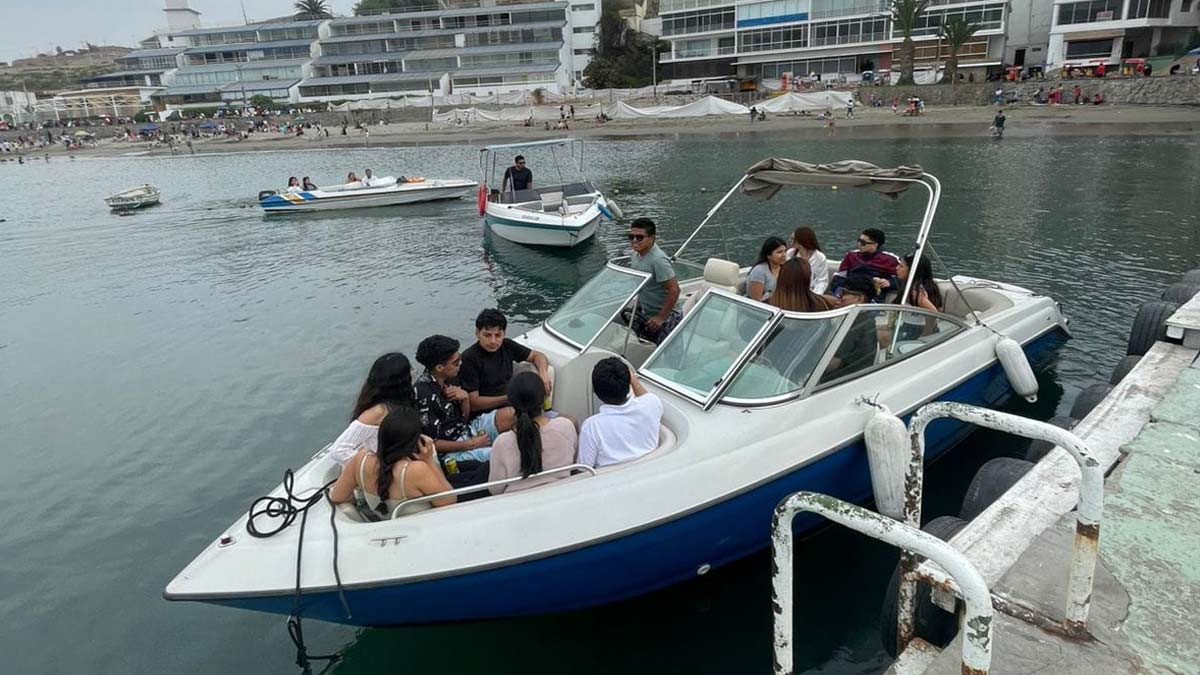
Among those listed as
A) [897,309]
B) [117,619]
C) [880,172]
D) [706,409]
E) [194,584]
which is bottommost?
[117,619]

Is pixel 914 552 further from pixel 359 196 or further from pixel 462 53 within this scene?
pixel 462 53

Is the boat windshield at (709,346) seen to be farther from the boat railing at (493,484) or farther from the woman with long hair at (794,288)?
the boat railing at (493,484)

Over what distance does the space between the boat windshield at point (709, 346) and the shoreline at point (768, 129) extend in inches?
1446

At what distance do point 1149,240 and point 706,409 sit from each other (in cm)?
1565

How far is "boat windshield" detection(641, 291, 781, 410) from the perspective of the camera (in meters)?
5.28

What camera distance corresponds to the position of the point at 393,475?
14.3 feet

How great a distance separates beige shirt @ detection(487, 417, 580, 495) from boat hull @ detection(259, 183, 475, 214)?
23.0m

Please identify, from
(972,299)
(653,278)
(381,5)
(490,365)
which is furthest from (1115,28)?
(381,5)

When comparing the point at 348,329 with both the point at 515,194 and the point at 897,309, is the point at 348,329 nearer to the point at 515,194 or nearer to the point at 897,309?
the point at 515,194

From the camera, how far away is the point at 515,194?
18859 mm

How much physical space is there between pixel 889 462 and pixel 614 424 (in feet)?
6.70

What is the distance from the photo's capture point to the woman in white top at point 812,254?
26.2 ft

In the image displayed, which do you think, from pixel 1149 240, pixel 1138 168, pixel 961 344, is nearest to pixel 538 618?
pixel 961 344

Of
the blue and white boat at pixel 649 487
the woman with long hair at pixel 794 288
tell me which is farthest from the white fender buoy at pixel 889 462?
the woman with long hair at pixel 794 288
